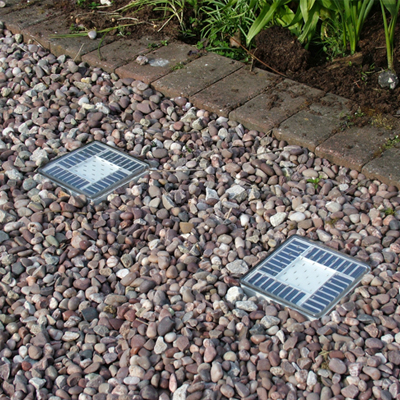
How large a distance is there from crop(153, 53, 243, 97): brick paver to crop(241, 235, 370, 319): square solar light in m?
1.43

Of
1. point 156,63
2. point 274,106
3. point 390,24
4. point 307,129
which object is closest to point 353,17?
point 390,24

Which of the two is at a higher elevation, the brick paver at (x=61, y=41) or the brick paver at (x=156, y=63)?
the brick paver at (x=156, y=63)

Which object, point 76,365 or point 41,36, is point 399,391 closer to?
point 76,365

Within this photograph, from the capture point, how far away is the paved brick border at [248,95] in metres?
2.86

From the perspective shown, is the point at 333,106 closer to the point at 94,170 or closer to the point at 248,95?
the point at 248,95

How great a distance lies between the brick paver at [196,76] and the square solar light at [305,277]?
1.43m

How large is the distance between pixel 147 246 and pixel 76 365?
0.67 m

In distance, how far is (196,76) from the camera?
3578 millimetres

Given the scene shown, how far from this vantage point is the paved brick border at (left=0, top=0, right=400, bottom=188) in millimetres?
2863

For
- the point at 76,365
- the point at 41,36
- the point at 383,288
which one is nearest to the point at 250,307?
the point at 383,288

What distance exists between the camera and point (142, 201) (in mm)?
2738

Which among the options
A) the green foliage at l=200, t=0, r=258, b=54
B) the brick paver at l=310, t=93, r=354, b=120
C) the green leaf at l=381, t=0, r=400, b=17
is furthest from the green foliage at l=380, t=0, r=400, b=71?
the green foliage at l=200, t=0, r=258, b=54

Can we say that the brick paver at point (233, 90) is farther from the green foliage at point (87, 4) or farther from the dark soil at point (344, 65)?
the green foliage at point (87, 4)

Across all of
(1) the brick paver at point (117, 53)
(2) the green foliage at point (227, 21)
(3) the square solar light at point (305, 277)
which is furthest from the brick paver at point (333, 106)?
(1) the brick paver at point (117, 53)
